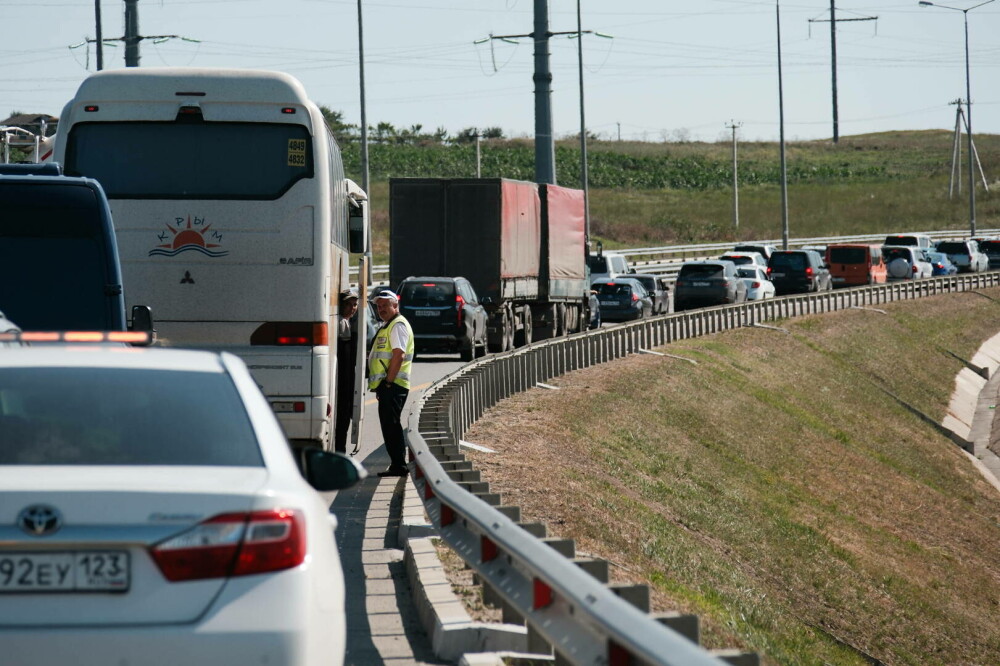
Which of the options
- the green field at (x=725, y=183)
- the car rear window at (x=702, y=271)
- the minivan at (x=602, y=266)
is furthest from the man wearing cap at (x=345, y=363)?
the green field at (x=725, y=183)

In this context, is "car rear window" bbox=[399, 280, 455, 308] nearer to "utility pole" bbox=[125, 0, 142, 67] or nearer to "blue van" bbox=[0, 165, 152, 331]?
"utility pole" bbox=[125, 0, 142, 67]

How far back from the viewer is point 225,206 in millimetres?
13922

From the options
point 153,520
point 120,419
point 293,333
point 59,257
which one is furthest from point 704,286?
point 153,520

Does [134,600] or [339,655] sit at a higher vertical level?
[134,600]

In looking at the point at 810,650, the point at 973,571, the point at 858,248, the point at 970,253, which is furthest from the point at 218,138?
the point at 970,253

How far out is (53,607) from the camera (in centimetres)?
457

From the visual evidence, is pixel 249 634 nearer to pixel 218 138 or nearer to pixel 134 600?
pixel 134 600

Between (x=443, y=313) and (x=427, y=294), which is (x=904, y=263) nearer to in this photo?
(x=427, y=294)

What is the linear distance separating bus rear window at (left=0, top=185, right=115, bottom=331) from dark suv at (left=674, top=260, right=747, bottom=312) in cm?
4036

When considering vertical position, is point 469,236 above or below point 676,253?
below

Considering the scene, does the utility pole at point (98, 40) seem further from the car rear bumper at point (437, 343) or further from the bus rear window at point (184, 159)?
the bus rear window at point (184, 159)

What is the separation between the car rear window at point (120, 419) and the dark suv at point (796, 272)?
A: 181ft

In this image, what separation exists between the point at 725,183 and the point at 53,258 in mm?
135477

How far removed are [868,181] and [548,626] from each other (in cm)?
14465
